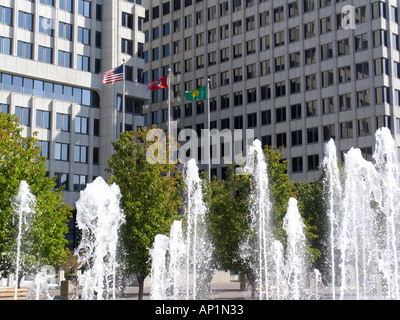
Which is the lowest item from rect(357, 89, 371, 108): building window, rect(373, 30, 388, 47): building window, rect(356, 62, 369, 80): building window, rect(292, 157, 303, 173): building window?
rect(292, 157, 303, 173): building window

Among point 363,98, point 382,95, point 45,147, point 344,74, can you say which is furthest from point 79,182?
point 382,95

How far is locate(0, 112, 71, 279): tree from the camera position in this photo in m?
28.9

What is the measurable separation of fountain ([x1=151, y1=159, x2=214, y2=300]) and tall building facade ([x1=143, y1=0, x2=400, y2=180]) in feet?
101

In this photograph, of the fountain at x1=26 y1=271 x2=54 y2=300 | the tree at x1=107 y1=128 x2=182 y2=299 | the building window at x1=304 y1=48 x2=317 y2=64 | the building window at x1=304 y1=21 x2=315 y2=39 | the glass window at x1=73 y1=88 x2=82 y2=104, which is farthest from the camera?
the building window at x1=304 y1=21 x2=315 y2=39

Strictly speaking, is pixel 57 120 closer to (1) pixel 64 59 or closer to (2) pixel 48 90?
(2) pixel 48 90

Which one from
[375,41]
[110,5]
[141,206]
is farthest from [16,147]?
[375,41]

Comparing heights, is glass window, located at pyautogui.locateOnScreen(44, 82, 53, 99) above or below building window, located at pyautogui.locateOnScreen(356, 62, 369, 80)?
below

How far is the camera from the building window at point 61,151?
60.2 m

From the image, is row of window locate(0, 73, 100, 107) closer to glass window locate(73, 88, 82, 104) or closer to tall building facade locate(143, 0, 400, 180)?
glass window locate(73, 88, 82, 104)

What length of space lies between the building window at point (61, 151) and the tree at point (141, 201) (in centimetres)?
2918

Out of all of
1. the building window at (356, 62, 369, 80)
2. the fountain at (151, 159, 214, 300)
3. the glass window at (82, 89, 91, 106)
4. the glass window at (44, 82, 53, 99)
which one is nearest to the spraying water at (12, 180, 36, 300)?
the fountain at (151, 159, 214, 300)

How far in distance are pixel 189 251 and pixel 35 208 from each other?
26.7 ft

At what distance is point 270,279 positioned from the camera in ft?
108
